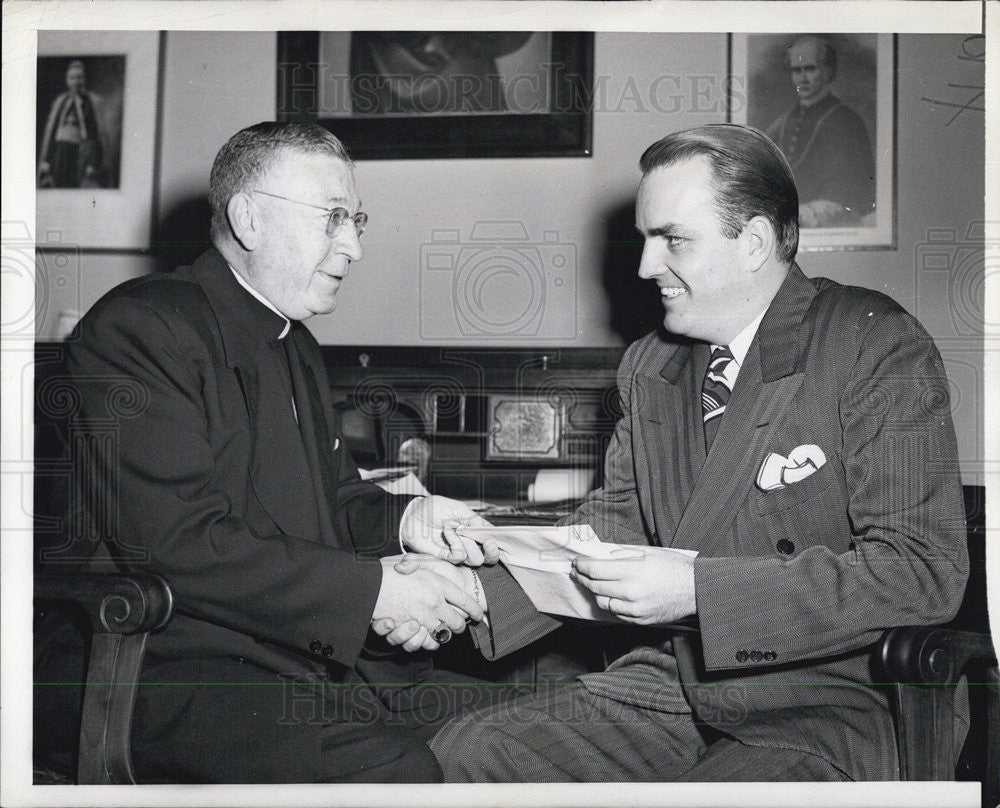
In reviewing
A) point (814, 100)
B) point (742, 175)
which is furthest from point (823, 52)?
point (742, 175)

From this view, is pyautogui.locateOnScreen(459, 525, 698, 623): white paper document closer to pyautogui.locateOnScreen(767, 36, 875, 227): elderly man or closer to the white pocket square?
the white pocket square

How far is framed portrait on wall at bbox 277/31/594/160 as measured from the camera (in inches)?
129

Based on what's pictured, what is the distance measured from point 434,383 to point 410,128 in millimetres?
935

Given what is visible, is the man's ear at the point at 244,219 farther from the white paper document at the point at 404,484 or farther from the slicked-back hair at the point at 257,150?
the white paper document at the point at 404,484

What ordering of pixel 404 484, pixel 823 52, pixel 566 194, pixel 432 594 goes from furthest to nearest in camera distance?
pixel 566 194 < pixel 823 52 < pixel 404 484 < pixel 432 594

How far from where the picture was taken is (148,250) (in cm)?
341

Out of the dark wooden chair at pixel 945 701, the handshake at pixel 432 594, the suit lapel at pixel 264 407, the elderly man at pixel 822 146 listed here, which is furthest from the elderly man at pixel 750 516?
the elderly man at pixel 822 146

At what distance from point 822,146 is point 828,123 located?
0.08 meters

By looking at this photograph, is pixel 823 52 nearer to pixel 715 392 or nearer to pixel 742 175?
pixel 742 175

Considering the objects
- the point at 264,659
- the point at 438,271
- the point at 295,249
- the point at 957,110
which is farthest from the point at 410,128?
the point at 264,659

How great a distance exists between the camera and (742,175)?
7.09ft

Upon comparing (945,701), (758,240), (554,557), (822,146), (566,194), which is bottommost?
(945,701)

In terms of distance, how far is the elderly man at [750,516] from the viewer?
6.09 ft

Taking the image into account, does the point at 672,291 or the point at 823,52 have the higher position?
the point at 823,52
